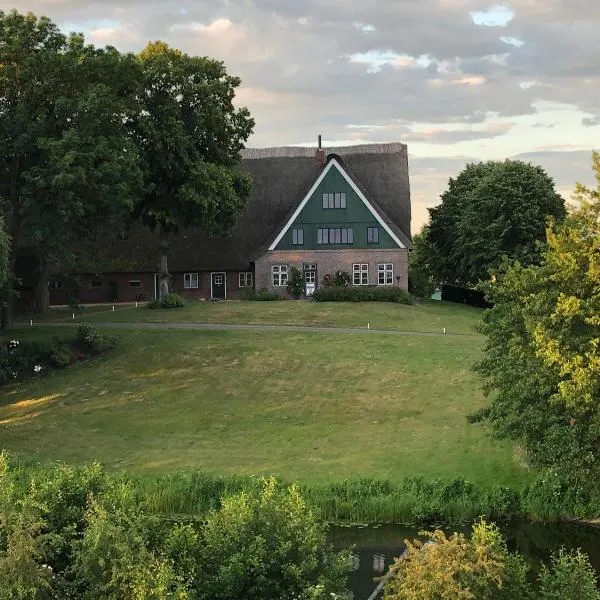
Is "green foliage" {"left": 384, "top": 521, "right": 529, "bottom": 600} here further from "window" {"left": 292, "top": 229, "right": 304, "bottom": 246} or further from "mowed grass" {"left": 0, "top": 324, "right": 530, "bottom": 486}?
"window" {"left": 292, "top": 229, "right": 304, "bottom": 246}

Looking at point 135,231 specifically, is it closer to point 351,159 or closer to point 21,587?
point 351,159

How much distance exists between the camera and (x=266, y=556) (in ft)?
46.1

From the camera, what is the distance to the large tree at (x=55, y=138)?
42.1m

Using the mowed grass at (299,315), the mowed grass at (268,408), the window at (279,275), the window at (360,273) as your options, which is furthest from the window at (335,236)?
the mowed grass at (268,408)

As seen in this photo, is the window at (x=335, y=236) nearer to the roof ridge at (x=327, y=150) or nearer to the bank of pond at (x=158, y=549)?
the roof ridge at (x=327, y=150)

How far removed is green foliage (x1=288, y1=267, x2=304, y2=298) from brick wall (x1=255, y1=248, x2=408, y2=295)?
0.80 meters

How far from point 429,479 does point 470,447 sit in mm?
3647

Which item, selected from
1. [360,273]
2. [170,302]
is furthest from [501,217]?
[170,302]

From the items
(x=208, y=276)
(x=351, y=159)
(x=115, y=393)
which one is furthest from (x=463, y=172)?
(x=115, y=393)

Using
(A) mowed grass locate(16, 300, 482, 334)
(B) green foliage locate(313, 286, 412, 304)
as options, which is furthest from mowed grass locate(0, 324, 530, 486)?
(B) green foliage locate(313, 286, 412, 304)

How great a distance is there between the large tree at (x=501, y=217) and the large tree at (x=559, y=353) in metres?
37.9

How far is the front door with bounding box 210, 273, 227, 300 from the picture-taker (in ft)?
215

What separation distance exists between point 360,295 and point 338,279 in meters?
3.70

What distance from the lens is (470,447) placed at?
101ft
